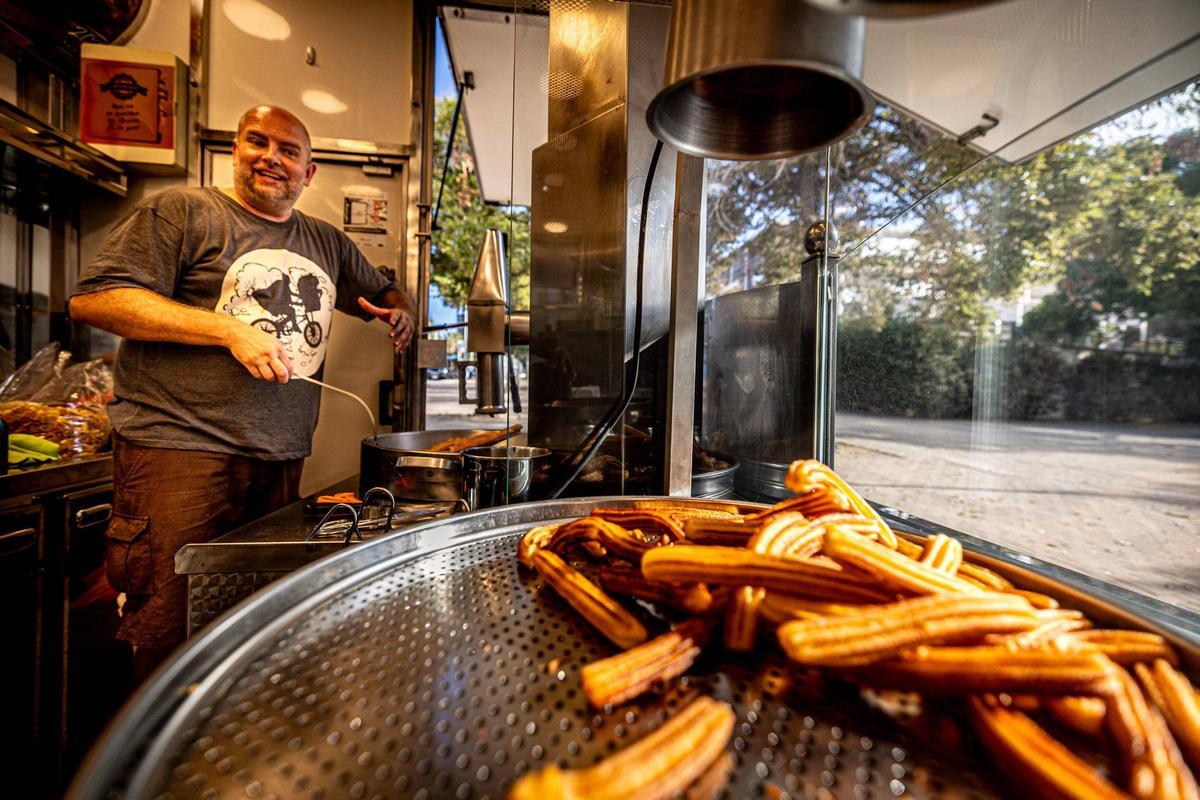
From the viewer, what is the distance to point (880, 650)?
40cm

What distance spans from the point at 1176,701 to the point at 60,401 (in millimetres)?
2814

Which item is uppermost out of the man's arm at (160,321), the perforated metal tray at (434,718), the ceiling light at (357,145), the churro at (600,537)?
the ceiling light at (357,145)

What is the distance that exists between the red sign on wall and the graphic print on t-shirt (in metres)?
1.22

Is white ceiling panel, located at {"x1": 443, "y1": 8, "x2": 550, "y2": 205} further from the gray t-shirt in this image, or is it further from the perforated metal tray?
the perforated metal tray

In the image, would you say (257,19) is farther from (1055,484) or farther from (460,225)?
(1055,484)

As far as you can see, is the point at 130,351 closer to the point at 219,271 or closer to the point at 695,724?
the point at 219,271

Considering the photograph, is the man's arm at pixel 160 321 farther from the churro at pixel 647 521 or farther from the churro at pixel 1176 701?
the churro at pixel 1176 701

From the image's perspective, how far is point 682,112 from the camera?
61 cm

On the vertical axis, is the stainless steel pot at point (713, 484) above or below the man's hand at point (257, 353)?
below

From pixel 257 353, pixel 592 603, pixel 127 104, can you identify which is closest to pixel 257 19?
pixel 127 104

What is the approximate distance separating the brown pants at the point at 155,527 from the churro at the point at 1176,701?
6.10 ft

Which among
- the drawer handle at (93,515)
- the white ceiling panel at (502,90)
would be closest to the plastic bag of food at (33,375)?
the drawer handle at (93,515)

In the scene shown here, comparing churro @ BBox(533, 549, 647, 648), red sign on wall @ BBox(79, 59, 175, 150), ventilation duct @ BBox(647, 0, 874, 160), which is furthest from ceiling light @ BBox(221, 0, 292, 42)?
churro @ BBox(533, 549, 647, 648)

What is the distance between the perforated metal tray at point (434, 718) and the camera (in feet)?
1.08
